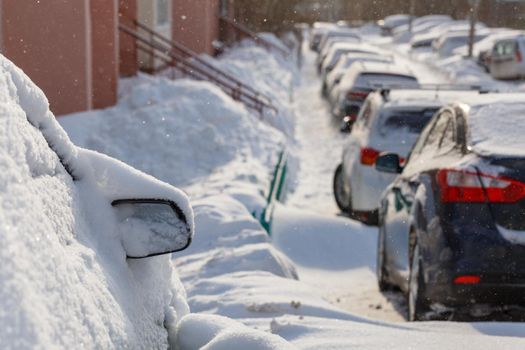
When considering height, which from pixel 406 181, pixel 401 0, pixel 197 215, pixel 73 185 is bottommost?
pixel 401 0

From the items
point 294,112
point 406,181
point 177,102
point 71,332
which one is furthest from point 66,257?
point 294,112

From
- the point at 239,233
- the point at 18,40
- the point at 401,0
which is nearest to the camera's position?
the point at 239,233

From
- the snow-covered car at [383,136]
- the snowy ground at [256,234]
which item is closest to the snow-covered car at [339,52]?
the snowy ground at [256,234]

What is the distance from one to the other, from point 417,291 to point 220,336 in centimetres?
317

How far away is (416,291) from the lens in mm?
6125

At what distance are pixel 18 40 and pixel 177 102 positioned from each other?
3.86 metres

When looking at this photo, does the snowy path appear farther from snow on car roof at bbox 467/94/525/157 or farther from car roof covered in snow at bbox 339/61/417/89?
car roof covered in snow at bbox 339/61/417/89

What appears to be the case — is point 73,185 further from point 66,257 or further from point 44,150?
point 66,257

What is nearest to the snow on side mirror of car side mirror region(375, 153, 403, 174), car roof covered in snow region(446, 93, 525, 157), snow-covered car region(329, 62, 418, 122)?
car roof covered in snow region(446, 93, 525, 157)

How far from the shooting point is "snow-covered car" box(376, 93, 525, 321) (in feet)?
18.0

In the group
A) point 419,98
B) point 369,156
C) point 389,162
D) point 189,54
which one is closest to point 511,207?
point 389,162

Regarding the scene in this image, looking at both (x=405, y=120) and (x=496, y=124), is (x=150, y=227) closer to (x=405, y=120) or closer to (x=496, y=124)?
(x=496, y=124)

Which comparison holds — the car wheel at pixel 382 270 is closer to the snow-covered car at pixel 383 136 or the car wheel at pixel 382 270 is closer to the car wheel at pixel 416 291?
the car wheel at pixel 416 291

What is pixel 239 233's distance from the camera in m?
8.42
